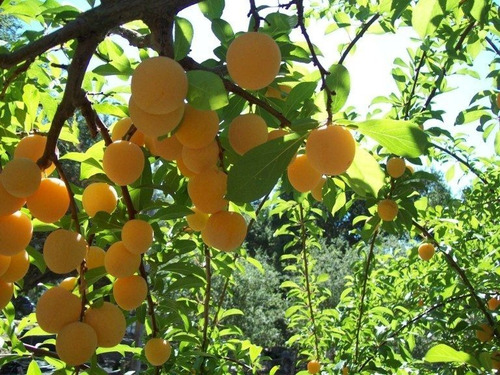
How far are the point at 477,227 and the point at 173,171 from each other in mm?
1955

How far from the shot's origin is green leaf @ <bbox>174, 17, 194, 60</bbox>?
21.3 inches

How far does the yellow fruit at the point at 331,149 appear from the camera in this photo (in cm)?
49

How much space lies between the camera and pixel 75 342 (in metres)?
0.58

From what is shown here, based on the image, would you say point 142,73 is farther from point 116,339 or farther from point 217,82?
point 116,339

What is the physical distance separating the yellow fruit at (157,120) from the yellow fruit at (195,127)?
0.07 feet

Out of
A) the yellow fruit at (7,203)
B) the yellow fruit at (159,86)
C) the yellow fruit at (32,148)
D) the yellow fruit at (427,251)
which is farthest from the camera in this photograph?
the yellow fruit at (427,251)

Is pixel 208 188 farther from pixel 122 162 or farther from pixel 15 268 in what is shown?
pixel 15 268

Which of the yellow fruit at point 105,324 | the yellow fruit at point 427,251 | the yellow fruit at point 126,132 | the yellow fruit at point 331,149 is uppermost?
the yellow fruit at point 427,251

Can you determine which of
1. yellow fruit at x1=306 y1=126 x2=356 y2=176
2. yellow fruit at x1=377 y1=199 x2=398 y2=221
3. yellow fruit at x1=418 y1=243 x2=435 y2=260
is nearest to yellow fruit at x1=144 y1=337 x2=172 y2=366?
yellow fruit at x1=306 y1=126 x2=356 y2=176

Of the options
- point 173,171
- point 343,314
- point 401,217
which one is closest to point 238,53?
point 173,171

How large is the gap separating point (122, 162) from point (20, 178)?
116 millimetres

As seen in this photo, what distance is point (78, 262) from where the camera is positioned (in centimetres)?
62

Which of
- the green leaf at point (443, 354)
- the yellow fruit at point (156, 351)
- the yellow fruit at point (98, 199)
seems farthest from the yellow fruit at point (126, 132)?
the green leaf at point (443, 354)

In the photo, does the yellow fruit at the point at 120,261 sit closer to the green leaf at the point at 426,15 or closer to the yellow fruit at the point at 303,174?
the yellow fruit at the point at 303,174
